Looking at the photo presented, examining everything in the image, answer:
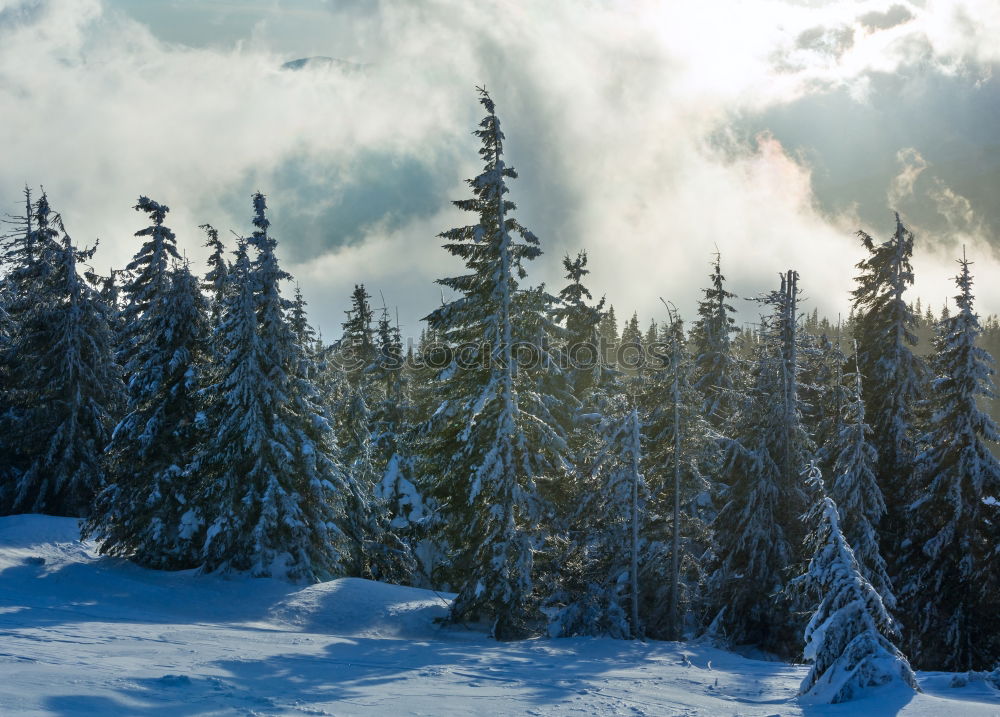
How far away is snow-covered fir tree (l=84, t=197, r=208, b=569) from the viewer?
76.4 ft

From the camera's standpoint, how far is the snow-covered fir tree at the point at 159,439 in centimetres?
2328

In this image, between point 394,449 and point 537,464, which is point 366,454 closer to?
point 394,449

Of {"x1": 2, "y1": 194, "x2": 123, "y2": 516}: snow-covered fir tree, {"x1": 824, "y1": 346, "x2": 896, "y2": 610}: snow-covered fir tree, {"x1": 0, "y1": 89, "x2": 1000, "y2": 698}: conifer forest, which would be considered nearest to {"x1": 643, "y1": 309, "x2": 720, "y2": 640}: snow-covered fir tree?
{"x1": 0, "y1": 89, "x2": 1000, "y2": 698}: conifer forest

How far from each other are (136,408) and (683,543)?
70.0ft

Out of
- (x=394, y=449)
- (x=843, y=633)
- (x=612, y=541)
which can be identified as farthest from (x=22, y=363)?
(x=843, y=633)

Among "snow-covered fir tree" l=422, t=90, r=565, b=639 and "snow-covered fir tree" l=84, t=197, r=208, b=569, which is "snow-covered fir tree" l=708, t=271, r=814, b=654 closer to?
"snow-covered fir tree" l=422, t=90, r=565, b=639

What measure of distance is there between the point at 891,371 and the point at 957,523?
21.6 ft

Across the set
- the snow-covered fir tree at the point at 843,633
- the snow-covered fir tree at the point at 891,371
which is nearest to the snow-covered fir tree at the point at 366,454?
the snow-covered fir tree at the point at 843,633

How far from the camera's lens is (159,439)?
23.9 metres

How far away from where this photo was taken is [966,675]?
40.5ft

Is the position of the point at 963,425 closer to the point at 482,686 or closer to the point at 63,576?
the point at 482,686

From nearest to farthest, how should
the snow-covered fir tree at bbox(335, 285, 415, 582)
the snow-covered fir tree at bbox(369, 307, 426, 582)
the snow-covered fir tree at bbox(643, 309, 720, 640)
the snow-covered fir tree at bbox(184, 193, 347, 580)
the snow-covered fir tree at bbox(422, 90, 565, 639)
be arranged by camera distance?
the snow-covered fir tree at bbox(422, 90, 565, 639) < the snow-covered fir tree at bbox(184, 193, 347, 580) < the snow-covered fir tree at bbox(643, 309, 720, 640) < the snow-covered fir tree at bbox(335, 285, 415, 582) < the snow-covered fir tree at bbox(369, 307, 426, 582)

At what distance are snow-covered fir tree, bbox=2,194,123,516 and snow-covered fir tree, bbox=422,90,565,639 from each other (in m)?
17.5

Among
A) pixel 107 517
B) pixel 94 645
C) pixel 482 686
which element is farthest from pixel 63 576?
pixel 482 686
